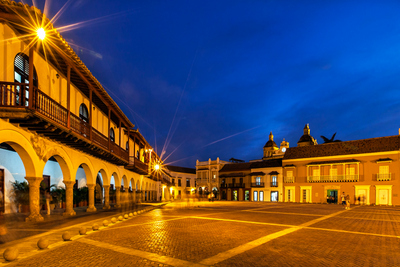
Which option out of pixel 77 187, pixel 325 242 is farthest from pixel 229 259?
pixel 77 187

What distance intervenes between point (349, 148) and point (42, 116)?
133ft

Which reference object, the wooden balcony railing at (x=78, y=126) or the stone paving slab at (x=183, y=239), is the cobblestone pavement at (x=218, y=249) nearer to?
the stone paving slab at (x=183, y=239)

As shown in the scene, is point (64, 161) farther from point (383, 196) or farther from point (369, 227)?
point (383, 196)

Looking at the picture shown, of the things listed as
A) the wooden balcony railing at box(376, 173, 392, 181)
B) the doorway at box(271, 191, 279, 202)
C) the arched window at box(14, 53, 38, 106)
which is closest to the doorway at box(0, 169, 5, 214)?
the arched window at box(14, 53, 38, 106)

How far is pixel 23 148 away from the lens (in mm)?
10969

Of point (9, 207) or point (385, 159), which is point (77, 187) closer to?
point (9, 207)

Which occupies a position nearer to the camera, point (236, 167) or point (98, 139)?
point (98, 139)

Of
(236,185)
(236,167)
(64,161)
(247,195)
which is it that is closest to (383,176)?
(247,195)

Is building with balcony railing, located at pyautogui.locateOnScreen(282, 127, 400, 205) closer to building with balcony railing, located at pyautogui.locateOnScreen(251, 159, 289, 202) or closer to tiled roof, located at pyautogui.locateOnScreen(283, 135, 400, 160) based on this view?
tiled roof, located at pyautogui.locateOnScreen(283, 135, 400, 160)

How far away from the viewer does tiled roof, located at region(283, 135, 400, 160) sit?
118 ft

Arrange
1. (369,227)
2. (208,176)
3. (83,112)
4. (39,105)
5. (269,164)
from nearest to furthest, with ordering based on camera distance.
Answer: (39,105) → (369,227) → (83,112) → (269,164) → (208,176)

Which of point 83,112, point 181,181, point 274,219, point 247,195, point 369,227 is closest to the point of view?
point 369,227

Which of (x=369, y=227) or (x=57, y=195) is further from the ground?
(x=57, y=195)

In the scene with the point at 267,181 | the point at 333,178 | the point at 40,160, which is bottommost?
the point at 267,181
